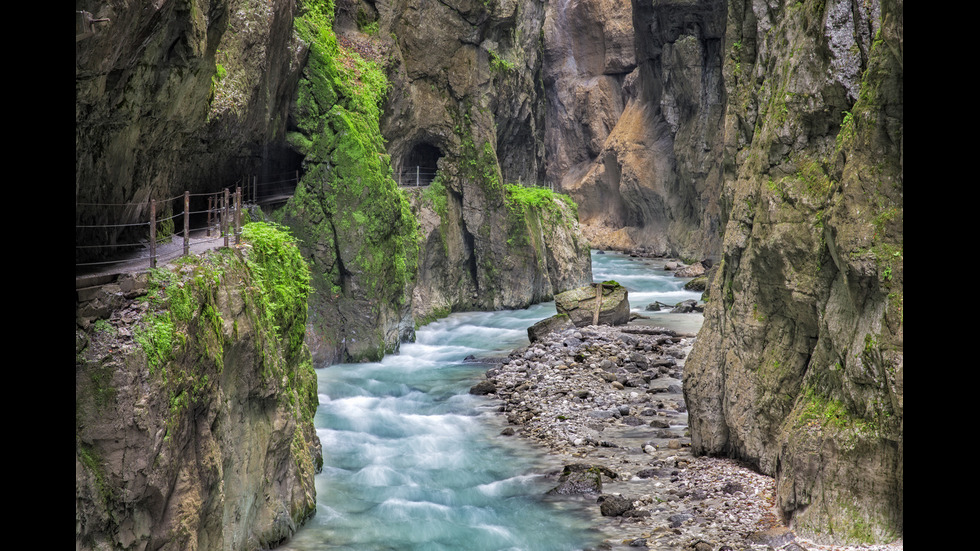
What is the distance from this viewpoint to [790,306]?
12.7 meters

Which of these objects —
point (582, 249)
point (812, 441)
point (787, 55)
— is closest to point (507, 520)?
point (812, 441)

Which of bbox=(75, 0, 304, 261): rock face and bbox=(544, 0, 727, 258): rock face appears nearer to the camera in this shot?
bbox=(75, 0, 304, 261): rock face

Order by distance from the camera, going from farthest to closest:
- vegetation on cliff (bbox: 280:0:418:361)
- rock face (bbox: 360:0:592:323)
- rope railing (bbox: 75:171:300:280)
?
rock face (bbox: 360:0:592:323) < vegetation on cliff (bbox: 280:0:418:361) < rope railing (bbox: 75:171:300:280)

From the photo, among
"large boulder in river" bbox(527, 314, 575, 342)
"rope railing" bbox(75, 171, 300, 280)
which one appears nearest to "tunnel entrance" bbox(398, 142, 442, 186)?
"large boulder in river" bbox(527, 314, 575, 342)

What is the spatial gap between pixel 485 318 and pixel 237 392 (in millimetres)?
22800

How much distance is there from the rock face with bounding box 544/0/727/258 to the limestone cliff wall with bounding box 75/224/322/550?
39931 millimetres

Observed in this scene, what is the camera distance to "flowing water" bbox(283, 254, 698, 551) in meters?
12.5

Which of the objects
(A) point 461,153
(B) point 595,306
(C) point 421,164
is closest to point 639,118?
(C) point 421,164

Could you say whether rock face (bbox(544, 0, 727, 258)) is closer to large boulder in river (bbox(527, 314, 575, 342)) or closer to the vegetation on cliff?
large boulder in river (bbox(527, 314, 575, 342))

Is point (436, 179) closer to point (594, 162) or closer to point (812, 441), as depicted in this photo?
point (812, 441)

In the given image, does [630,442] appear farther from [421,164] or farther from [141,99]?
[421,164]

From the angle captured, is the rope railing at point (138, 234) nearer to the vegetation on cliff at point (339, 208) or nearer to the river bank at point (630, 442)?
the river bank at point (630, 442)

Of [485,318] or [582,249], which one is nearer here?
[485,318]

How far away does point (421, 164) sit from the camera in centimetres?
3556
